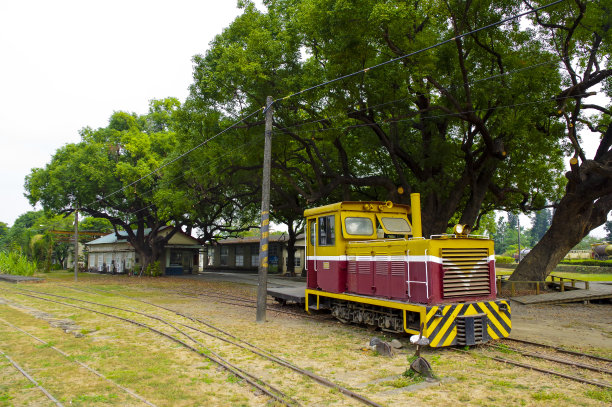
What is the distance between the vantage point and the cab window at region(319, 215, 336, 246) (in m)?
11.5

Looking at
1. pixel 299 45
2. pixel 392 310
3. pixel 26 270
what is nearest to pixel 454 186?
pixel 299 45

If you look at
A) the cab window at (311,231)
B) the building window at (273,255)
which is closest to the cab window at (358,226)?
the cab window at (311,231)

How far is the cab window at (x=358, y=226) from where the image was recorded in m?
11.2

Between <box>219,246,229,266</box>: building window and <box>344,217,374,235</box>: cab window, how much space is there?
43.2m

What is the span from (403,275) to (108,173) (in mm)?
29136

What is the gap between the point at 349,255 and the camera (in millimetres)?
11125

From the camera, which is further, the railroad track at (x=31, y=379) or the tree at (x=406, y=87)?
the tree at (x=406, y=87)

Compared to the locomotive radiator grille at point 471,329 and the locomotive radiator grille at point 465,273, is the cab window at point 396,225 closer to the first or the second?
the locomotive radiator grille at point 465,273

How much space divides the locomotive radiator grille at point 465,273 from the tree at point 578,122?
30.6ft

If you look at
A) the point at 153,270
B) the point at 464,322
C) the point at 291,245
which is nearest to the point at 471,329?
the point at 464,322

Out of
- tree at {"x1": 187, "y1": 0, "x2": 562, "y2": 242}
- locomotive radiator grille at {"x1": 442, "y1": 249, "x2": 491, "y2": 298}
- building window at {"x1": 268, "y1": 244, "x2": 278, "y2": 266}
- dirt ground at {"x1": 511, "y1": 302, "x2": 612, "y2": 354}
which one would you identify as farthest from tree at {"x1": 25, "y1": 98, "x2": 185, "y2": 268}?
locomotive radiator grille at {"x1": 442, "y1": 249, "x2": 491, "y2": 298}

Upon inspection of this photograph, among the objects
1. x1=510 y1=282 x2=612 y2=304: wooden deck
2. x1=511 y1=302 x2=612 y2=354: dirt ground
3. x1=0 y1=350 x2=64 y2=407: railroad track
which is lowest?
x1=511 y1=302 x2=612 y2=354: dirt ground

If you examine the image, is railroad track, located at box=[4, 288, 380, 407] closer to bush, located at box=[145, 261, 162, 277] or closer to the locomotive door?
the locomotive door

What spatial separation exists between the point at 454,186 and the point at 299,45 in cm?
949
